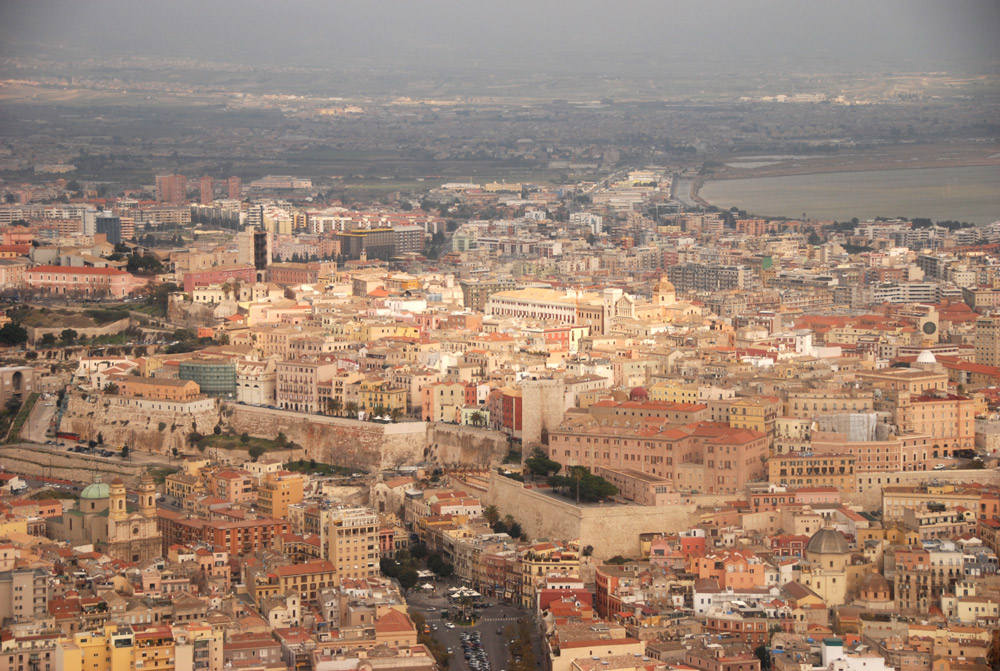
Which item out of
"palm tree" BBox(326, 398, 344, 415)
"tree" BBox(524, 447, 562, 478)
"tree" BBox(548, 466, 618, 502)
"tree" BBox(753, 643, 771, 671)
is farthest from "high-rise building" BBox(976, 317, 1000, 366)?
"tree" BBox(753, 643, 771, 671)

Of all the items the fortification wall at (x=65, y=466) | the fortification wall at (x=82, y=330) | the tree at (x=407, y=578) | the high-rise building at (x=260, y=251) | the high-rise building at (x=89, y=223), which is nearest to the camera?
the tree at (x=407, y=578)

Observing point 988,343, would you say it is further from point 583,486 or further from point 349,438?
point 349,438

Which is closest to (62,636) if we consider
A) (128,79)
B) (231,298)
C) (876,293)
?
(231,298)

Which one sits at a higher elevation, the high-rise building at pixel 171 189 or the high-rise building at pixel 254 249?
the high-rise building at pixel 254 249

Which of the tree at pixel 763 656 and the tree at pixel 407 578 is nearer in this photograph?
the tree at pixel 763 656

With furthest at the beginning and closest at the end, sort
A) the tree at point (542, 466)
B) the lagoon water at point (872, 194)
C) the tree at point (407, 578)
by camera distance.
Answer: the lagoon water at point (872, 194) < the tree at point (542, 466) < the tree at point (407, 578)

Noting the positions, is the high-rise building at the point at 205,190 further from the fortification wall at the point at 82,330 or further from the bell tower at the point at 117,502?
the bell tower at the point at 117,502

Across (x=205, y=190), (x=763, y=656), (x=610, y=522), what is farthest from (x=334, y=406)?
(x=205, y=190)

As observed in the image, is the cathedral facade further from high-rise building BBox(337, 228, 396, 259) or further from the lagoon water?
the lagoon water

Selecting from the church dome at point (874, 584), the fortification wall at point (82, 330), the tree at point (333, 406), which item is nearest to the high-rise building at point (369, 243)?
the fortification wall at point (82, 330)
